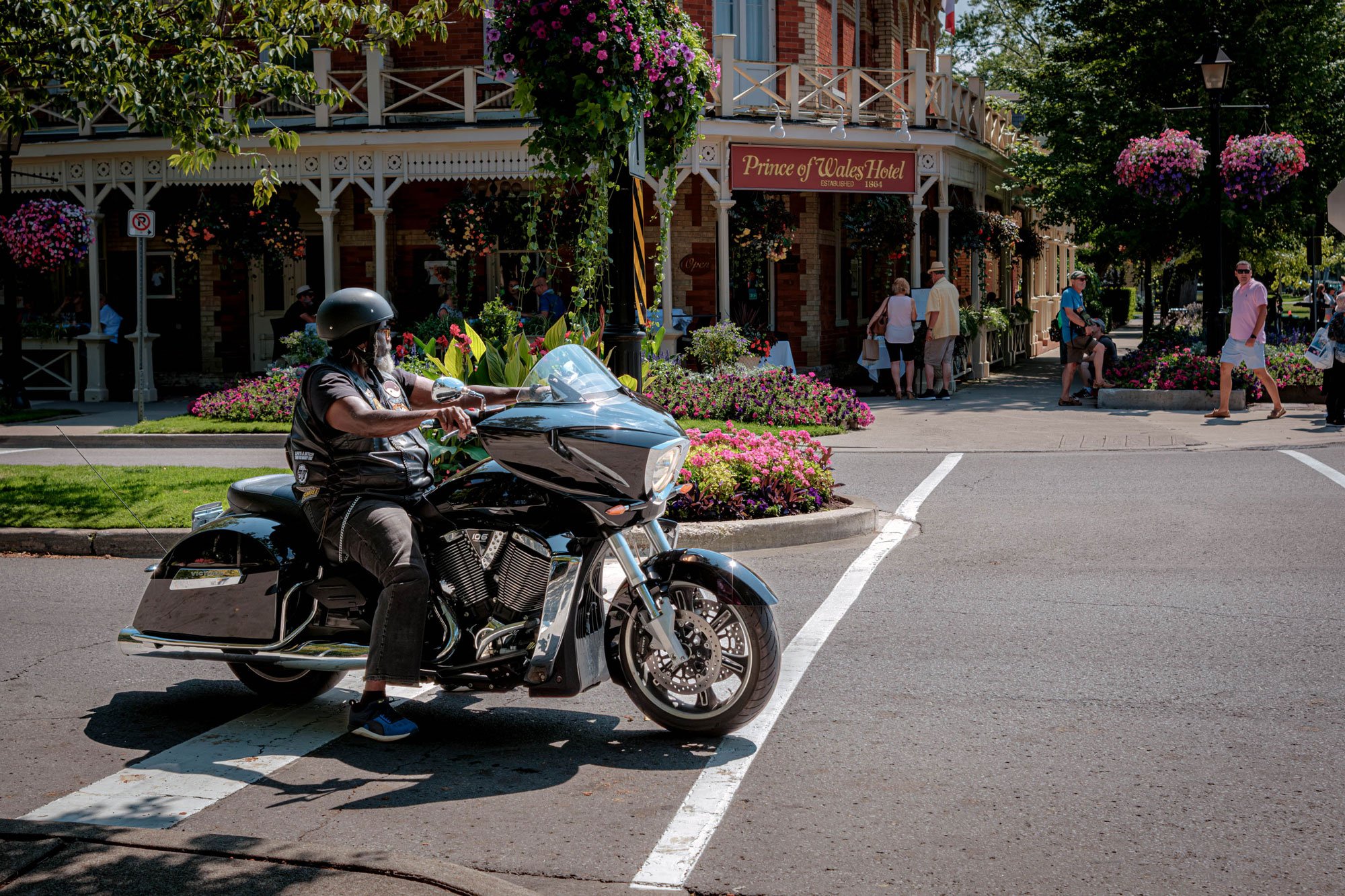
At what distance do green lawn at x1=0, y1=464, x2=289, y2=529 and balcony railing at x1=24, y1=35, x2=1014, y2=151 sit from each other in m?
9.79

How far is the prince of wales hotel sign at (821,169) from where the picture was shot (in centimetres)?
2180

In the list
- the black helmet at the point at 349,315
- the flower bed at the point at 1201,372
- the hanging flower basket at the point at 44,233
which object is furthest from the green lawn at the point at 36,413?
the black helmet at the point at 349,315

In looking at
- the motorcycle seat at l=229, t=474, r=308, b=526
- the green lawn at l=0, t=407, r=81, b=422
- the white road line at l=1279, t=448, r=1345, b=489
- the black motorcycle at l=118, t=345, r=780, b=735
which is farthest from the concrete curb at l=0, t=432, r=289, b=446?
the black motorcycle at l=118, t=345, r=780, b=735

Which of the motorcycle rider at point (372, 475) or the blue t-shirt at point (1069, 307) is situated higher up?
the blue t-shirt at point (1069, 307)

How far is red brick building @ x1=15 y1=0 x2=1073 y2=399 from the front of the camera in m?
21.8

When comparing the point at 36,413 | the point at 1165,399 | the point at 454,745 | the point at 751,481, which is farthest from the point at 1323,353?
the point at 36,413

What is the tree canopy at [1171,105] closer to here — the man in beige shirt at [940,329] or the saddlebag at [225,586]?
the man in beige shirt at [940,329]

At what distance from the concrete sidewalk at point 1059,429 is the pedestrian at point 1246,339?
11.8 inches

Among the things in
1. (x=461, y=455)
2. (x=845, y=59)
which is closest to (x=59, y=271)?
(x=845, y=59)

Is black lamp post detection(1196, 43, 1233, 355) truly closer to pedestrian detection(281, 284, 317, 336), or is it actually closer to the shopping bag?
the shopping bag

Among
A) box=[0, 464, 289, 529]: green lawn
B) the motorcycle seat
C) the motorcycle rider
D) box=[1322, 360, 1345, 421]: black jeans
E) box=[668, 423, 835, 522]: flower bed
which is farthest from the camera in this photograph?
box=[1322, 360, 1345, 421]: black jeans

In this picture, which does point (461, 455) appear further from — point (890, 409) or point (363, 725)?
point (890, 409)

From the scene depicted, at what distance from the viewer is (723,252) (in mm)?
21484

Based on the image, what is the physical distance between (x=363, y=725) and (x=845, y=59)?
75.6ft
